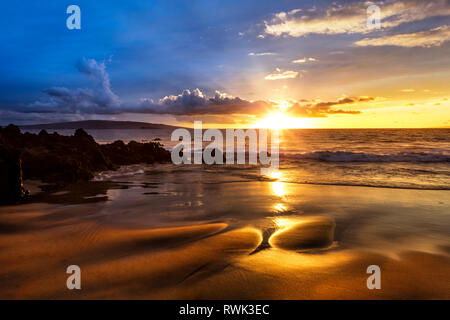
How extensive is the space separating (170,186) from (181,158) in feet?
27.8

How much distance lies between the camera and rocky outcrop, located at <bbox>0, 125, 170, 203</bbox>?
634 cm

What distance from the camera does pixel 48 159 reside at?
9.51 meters

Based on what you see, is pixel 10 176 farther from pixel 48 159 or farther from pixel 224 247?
pixel 224 247

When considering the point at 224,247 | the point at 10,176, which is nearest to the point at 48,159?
the point at 10,176

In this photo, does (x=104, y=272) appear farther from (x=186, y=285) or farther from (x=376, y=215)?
(x=376, y=215)

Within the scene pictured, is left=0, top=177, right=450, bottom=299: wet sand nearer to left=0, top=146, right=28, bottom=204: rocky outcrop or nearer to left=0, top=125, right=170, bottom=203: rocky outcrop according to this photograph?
left=0, top=146, right=28, bottom=204: rocky outcrop

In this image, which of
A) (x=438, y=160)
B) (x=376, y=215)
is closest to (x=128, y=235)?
(x=376, y=215)

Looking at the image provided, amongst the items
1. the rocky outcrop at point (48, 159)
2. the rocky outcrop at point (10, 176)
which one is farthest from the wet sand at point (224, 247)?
the rocky outcrop at point (48, 159)

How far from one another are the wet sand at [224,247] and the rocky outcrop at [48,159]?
38.0 inches

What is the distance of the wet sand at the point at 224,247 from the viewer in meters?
2.94

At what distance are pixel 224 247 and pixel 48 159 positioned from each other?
8870 mm

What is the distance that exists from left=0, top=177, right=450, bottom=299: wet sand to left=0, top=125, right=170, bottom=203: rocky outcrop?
966mm

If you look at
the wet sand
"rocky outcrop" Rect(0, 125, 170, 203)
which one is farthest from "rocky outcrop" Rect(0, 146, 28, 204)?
the wet sand

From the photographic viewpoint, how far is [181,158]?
17.6 metres
